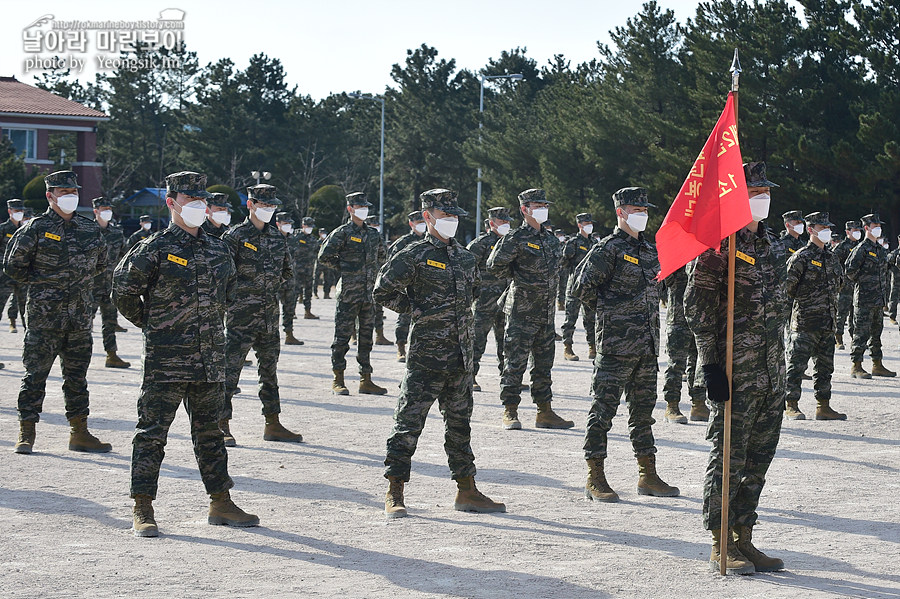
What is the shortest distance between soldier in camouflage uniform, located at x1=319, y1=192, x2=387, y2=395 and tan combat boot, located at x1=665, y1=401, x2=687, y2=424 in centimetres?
393

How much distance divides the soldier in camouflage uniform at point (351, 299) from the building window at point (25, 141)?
52213 millimetres

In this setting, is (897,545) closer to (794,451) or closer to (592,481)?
(592,481)

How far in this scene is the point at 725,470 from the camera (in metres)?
6.48

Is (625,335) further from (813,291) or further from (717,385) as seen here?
(813,291)

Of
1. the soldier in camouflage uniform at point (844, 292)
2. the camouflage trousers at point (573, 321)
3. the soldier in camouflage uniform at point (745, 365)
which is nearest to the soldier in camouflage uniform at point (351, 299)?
the camouflage trousers at point (573, 321)

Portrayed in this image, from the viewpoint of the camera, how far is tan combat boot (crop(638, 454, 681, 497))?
28.9 ft

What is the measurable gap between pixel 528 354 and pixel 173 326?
521 cm

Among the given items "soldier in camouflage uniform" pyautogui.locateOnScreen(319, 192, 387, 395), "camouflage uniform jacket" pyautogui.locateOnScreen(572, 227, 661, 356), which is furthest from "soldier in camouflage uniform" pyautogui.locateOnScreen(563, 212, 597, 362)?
"camouflage uniform jacket" pyautogui.locateOnScreen(572, 227, 661, 356)

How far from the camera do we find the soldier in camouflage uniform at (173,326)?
24.1 feet

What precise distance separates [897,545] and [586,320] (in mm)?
11839

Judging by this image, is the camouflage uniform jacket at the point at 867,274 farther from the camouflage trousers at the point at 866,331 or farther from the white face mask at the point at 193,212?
the white face mask at the point at 193,212

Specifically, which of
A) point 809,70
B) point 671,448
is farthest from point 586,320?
point 809,70

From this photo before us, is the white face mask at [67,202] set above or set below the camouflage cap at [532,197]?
below

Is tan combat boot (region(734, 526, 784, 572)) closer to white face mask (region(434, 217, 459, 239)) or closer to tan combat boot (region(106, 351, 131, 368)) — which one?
white face mask (region(434, 217, 459, 239))
